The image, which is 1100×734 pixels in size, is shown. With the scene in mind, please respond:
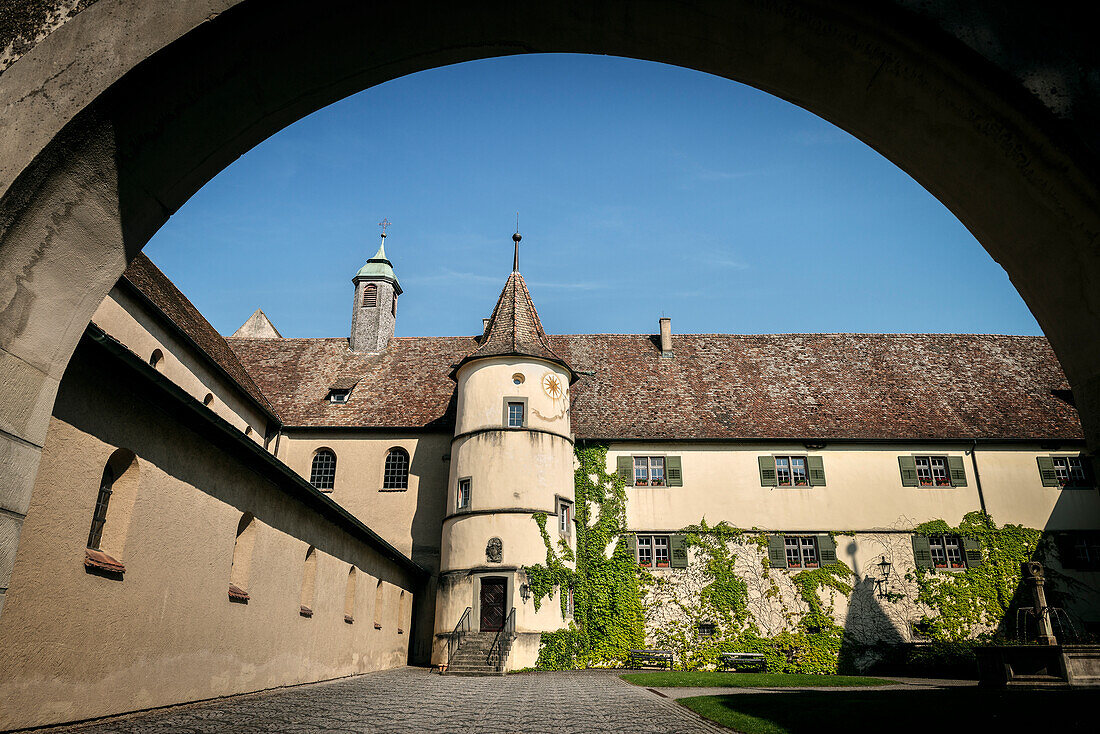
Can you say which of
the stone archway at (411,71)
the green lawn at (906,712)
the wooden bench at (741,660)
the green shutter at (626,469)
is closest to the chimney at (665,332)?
the green shutter at (626,469)

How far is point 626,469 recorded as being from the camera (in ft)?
90.1

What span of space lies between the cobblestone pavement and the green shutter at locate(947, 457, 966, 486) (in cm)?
1710

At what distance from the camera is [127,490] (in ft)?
31.7

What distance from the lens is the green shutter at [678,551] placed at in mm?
26203

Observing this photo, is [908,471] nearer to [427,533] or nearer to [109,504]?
[427,533]

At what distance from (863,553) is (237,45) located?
27375 millimetres

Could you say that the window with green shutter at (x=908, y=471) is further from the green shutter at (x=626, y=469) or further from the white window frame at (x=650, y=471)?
the green shutter at (x=626, y=469)

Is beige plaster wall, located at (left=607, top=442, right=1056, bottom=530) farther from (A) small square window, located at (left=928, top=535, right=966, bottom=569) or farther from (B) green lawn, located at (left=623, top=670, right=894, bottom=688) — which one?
(B) green lawn, located at (left=623, top=670, right=894, bottom=688)

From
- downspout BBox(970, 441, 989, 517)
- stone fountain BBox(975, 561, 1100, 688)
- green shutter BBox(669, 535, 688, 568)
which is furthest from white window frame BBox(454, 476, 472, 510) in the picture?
downspout BBox(970, 441, 989, 517)

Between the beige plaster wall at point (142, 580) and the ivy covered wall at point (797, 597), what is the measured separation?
38.7 ft

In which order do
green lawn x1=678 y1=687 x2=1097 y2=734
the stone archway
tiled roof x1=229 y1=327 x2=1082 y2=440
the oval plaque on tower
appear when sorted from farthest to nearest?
tiled roof x1=229 y1=327 x2=1082 y2=440 → the oval plaque on tower → green lawn x1=678 y1=687 x2=1097 y2=734 → the stone archway

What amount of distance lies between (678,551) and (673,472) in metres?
2.84

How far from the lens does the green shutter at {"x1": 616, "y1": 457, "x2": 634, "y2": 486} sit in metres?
27.3

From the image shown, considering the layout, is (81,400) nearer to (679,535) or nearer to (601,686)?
(601,686)
